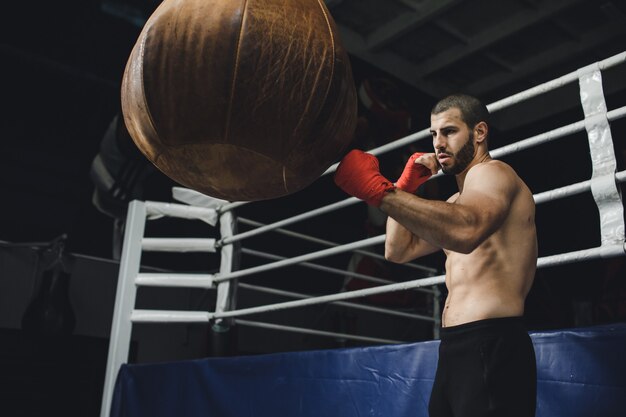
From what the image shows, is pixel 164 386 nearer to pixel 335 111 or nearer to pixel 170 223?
pixel 335 111

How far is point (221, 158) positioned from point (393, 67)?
19.3 ft

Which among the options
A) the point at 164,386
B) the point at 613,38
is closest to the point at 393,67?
the point at 613,38

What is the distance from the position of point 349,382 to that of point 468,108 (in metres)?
0.93

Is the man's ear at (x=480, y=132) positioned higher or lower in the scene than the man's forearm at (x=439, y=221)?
higher

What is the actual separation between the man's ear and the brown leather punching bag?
0.39m

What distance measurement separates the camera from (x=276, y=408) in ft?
7.13

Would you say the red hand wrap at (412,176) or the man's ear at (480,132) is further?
the red hand wrap at (412,176)

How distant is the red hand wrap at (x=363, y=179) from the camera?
1416 mm

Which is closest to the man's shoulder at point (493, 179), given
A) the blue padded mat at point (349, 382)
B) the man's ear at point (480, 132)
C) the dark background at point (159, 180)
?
the man's ear at point (480, 132)

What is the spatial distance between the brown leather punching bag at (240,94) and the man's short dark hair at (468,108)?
0.33 m

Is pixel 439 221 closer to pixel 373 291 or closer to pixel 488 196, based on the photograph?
pixel 488 196

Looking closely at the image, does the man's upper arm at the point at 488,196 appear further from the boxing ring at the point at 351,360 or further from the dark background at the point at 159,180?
the dark background at the point at 159,180

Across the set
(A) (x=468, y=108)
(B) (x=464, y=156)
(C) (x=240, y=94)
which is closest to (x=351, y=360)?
(B) (x=464, y=156)

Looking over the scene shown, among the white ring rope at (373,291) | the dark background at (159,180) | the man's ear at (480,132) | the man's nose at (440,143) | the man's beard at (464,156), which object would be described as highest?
the dark background at (159,180)
